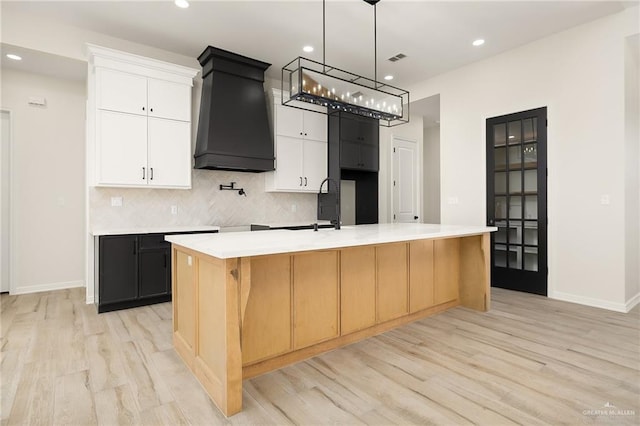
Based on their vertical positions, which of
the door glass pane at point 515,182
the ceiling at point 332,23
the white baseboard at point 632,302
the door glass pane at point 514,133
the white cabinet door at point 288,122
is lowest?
the white baseboard at point 632,302

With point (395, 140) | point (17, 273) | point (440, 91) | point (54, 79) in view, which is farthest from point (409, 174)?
point (17, 273)

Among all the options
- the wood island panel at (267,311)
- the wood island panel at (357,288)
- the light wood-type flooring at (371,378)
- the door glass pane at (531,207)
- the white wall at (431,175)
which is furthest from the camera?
the white wall at (431,175)

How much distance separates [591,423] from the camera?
172cm

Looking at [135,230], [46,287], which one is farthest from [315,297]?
[46,287]

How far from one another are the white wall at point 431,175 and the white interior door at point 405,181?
55.2 inches

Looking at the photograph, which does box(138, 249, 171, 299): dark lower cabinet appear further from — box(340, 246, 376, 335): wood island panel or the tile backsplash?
box(340, 246, 376, 335): wood island panel

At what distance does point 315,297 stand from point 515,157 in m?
3.46

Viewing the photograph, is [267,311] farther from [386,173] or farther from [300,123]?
[386,173]

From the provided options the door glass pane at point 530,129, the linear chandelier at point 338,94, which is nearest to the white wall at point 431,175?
the door glass pane at point 530,129

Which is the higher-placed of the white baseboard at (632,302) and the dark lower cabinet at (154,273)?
the dark lower cabinet at (154,273)

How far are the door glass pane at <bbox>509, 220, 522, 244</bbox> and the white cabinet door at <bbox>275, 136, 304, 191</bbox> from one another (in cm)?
295

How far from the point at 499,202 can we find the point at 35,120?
242 inches

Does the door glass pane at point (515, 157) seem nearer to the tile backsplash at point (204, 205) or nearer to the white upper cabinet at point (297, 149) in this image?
the white upper cabinet at point (297, 149)

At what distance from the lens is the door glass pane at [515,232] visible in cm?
438
